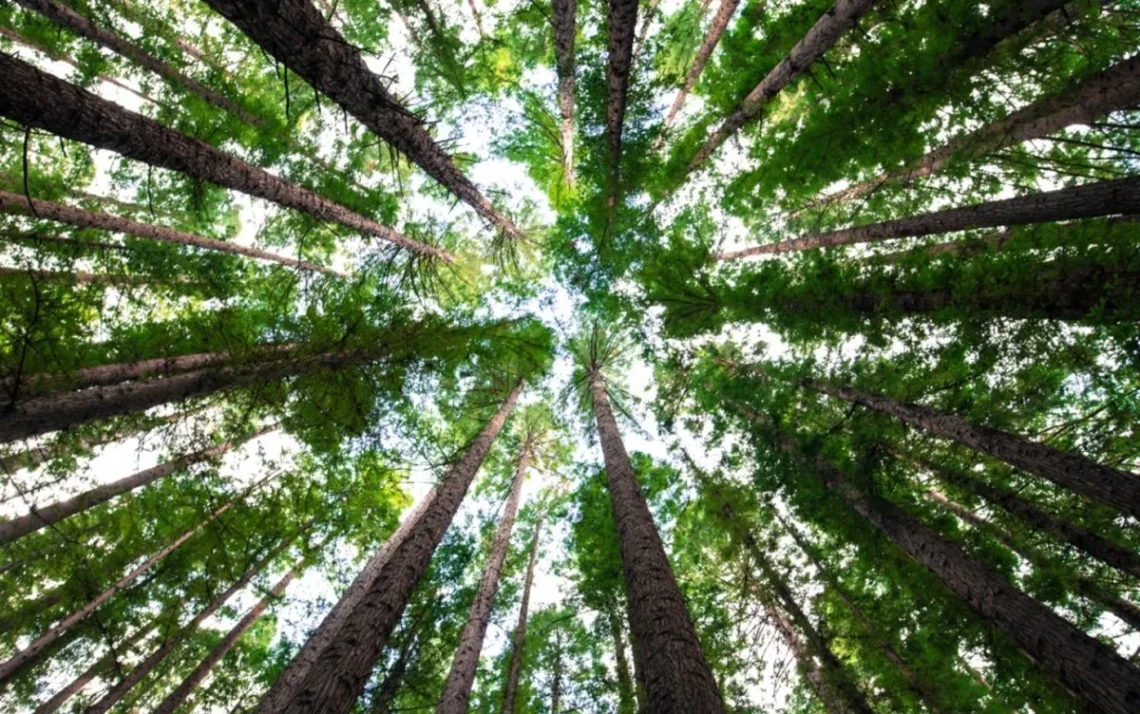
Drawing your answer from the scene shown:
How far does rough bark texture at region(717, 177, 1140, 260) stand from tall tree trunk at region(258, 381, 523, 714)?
364 inches

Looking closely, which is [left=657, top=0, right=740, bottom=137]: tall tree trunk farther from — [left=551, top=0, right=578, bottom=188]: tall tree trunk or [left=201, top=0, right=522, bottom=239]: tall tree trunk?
[left=201, top=0, right=522, bottom=239]: tall tree trunk

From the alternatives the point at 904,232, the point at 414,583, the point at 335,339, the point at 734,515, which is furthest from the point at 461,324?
the point at 904,232

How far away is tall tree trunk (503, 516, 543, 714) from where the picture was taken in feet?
33.9

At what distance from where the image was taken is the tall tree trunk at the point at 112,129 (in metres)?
3.76

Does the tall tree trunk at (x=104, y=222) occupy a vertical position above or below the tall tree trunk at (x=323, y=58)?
above

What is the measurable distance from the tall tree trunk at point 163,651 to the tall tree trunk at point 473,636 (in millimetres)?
4954

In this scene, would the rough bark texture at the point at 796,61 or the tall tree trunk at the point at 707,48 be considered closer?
the rough bark texture at the point at 796,61

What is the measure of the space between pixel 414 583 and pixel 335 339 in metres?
3.92

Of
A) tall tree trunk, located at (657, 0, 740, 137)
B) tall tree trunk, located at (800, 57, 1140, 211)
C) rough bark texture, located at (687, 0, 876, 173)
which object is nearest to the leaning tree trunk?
rough bark texture, located at (687, 0, 876, 173)

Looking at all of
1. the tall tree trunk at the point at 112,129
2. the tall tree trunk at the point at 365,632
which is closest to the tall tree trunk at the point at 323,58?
the tall tree trunk at the point at 112,129

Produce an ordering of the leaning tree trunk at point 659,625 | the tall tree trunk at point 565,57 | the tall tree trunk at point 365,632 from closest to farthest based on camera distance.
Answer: the leaning tree trunk at point 659,625, the tall tree trunk at point 365,632, the tall tree trunk at point 565,57

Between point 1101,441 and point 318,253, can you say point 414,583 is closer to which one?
point 1101,441

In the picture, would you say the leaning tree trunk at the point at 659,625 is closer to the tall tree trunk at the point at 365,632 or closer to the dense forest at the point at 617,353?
the dense forest at the point at 617,353

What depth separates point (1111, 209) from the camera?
18.7 ft
